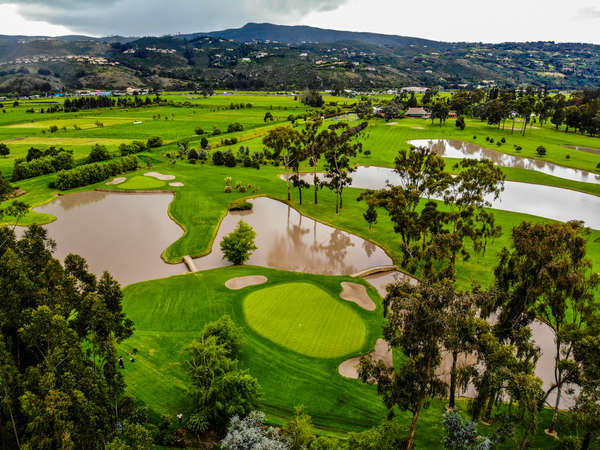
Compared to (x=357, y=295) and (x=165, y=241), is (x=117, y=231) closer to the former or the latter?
(x=165, y=241)

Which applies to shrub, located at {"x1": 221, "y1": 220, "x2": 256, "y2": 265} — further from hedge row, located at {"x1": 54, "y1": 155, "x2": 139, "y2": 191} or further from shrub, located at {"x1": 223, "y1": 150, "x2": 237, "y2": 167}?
shrub, located at {"x1": 223, "y1": 150, "x2": 237, "y2": 167}

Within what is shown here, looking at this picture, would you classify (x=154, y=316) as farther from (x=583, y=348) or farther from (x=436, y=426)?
(x=583, y=348)

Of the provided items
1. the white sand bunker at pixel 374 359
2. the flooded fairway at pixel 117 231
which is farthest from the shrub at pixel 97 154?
the white sand bunker at pixel 374 359

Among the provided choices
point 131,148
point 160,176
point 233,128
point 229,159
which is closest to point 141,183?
point 160,176

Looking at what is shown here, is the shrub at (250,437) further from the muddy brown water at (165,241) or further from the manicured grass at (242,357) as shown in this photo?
the muddy brown water at (165,241)

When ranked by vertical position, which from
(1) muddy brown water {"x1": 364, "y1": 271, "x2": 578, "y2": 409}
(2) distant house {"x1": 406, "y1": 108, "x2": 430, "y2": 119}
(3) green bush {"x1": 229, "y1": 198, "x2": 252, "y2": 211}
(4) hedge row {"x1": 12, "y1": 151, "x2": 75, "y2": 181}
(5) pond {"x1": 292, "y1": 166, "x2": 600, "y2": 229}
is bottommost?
(1) muddy brown water {"x1": 364, "y1": 271, "x2": 578, "y2": 409}

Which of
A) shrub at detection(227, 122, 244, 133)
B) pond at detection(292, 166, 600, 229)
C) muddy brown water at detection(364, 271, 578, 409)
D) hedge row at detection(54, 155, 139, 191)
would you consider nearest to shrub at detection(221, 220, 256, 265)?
muddy brown water at detection(364, 271, 578, 409)

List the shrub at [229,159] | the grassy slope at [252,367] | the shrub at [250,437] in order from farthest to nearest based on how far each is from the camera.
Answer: the shrub at [229,159], the grassy slope at [252,367], the shrub at [250,437]

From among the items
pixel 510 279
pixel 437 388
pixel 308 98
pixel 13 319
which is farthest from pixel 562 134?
pixel 13 319
